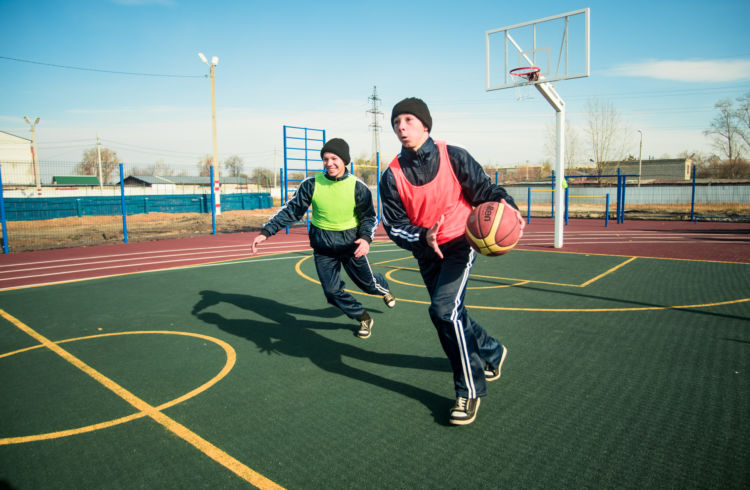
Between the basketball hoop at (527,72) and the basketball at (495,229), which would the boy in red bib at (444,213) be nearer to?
the basketball at (495,229)

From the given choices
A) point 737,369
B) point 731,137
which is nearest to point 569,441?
point 737,369

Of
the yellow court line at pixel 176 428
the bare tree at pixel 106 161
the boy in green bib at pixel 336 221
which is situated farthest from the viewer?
the bare tree at pixel 106 161

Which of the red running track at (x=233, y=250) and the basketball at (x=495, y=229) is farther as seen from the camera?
the red running track at (x=233, y=250)

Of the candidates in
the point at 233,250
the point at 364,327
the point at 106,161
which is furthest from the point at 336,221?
the point at 106,161

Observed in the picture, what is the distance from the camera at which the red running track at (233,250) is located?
32.4 ft

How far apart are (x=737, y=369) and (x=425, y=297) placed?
3687mm

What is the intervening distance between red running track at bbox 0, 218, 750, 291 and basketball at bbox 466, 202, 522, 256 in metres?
8.61

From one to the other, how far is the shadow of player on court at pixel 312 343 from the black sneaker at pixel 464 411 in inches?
4.0

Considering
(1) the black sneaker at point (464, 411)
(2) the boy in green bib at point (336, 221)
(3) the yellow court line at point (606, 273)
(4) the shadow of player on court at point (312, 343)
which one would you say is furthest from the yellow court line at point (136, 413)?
(3) the yellow court line at point (606, 273)

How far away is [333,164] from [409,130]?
1.72 metres

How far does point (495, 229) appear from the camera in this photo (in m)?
2.96

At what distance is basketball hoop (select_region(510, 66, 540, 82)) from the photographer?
1131 centimetres

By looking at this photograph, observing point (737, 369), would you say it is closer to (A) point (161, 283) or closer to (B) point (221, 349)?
(B) point (221, 349)

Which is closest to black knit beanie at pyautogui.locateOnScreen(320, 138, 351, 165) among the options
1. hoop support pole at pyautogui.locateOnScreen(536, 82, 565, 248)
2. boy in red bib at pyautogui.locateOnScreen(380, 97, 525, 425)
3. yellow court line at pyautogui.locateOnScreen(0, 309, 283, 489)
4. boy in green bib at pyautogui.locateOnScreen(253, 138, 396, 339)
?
boy in green bib at pyautogui.locateOnScreen(253, 138, 396, 339)
